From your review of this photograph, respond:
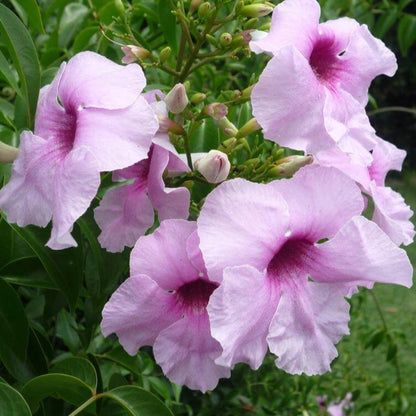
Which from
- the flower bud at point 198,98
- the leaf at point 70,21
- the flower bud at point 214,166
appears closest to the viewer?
the flower bud at point 214,166

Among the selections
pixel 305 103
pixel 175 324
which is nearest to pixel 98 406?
pixel 175 324

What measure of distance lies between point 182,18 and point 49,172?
1.15ft

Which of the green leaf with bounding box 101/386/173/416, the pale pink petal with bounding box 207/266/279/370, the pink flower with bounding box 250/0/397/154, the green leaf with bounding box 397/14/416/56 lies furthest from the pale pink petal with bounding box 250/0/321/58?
the green leaf with bounding box 397/14/416/56

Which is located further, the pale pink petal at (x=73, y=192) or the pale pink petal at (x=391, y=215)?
the pale pink petal at (x=391, y=215)

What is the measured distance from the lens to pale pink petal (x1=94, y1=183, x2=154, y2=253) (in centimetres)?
104

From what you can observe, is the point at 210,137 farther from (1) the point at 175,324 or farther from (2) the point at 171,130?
(1) the point at 175,324

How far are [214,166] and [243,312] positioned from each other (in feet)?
0.71

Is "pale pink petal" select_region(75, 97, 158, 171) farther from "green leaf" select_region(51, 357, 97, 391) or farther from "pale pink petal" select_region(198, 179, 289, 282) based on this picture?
"green leaf" select_region(51, 357, 97, 391)

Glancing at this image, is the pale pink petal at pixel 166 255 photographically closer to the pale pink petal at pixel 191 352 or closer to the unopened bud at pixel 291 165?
the pale pink petal at pixel 191 352

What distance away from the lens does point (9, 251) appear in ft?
3.79

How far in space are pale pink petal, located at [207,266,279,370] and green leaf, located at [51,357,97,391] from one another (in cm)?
25

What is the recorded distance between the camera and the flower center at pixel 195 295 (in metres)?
1.02

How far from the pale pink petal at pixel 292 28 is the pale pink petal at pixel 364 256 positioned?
0.27 metres

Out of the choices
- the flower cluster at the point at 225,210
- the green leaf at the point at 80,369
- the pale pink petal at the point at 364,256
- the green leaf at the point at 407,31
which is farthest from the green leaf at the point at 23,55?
the green leaf at the point at 407,31
